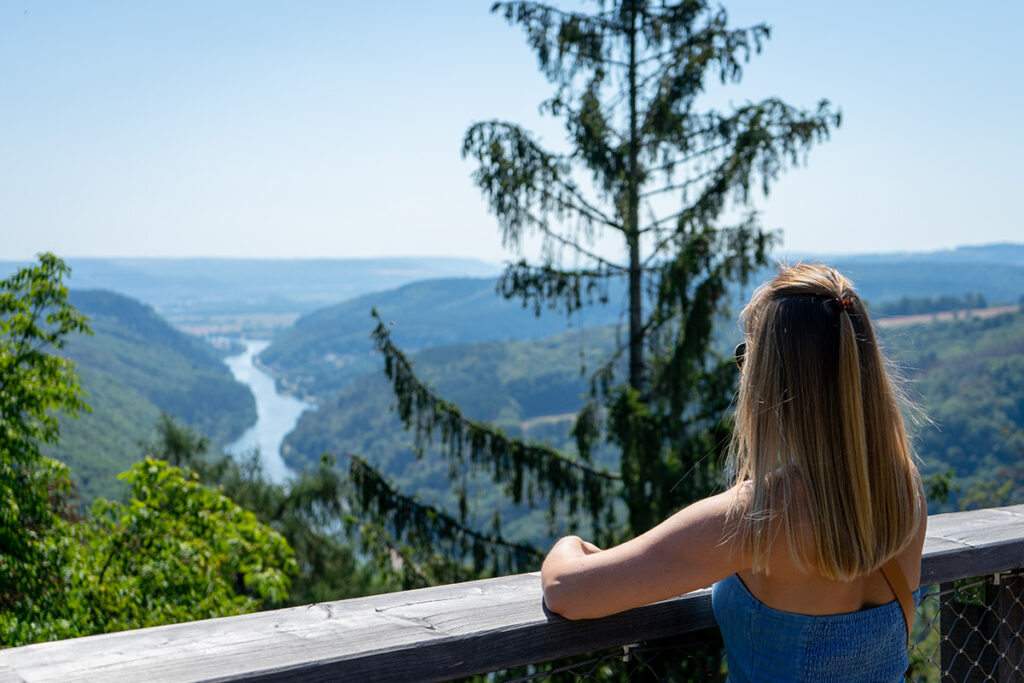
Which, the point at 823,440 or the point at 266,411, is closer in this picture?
the point at 823,440

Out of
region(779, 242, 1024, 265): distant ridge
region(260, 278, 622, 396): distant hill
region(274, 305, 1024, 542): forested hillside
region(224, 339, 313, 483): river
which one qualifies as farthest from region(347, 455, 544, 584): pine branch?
region(779, 242, 1024, 265): distant ridge

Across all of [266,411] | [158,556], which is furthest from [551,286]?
[266,411]

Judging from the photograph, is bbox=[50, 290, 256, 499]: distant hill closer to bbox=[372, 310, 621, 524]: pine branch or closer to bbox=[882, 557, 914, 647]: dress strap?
bbox=[372, 310, 621, 524]: pine branch

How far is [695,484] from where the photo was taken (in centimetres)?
773

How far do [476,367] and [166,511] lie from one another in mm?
95832

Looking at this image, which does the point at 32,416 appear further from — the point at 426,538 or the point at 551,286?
the point at 551,286

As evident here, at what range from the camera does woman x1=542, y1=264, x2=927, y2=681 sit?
3.33ft

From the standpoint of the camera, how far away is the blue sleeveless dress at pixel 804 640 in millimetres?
1063

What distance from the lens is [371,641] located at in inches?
36.8

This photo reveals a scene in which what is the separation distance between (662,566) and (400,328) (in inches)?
5615

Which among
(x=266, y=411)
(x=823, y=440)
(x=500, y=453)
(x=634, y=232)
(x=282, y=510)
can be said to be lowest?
(x=266, y=411)

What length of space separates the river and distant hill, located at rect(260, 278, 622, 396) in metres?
3.40

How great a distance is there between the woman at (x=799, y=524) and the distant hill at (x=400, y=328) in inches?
5395

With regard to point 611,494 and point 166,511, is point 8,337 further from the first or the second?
point 611,494
